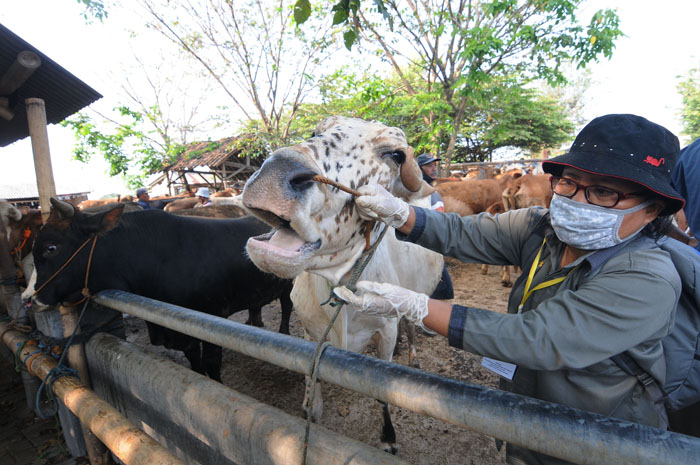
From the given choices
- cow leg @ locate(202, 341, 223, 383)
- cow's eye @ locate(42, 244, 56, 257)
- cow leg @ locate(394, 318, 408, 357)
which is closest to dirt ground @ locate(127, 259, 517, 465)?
cow leg @ locate(394, 318, 408, 357)

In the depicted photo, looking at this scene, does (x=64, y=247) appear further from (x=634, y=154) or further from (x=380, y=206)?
(x=634, y=154)

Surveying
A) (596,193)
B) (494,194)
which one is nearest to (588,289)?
(596,193)

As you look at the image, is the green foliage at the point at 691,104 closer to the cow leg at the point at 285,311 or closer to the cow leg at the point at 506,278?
the cow leg at the point at 506,278

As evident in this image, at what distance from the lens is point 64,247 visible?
3043 millimetres

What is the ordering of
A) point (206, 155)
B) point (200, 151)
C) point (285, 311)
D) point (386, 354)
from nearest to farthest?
point (386, 354)
point (285, 311)
point (200, 151)
point (206, 155)

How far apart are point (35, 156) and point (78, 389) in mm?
2432

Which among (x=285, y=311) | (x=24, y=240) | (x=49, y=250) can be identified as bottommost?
(x=285, y=311)

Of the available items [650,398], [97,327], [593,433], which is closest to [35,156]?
[97,327]

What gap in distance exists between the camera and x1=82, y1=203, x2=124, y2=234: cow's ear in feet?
10.3

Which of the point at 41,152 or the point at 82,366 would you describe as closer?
the point at 82,366

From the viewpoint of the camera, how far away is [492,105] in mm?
18172

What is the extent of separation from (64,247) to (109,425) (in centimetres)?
198

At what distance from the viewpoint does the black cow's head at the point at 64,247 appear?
9.44 ft

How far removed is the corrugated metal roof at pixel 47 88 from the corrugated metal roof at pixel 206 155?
48.8ft
